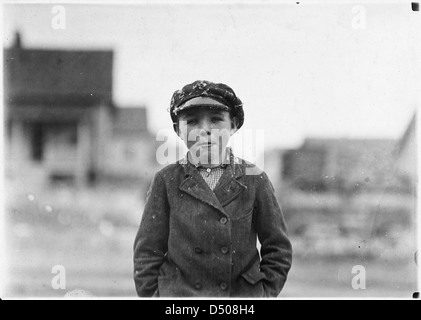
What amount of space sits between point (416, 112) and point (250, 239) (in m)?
0.96

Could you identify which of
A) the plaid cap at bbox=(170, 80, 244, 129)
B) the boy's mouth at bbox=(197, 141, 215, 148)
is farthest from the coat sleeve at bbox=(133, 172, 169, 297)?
the plaid cap at bbox=(170, 80, 244, 129)

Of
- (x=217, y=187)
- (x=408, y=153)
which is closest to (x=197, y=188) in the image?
(x=217, y=187)

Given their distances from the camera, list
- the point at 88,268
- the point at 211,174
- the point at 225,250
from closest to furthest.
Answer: the point at 225,250 → the point at 211,174 → the point at 88,268

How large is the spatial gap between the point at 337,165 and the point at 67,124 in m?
1.23

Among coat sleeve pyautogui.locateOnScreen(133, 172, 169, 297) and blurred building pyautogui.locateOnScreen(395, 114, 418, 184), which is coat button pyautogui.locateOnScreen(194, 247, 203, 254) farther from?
blurred building pyautogui.locateOnScreen(395, 114, 418, 184)

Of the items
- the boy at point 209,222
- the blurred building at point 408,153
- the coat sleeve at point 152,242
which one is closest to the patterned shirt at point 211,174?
the boy at point 209,222

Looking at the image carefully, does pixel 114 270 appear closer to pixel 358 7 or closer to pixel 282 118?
pixel 282 118

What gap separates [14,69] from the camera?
236 cm

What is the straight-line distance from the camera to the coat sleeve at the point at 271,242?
2.01 meters

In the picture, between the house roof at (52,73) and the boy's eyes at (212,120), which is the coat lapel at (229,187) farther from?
the house roof at (52,73)

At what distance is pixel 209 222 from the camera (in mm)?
1973

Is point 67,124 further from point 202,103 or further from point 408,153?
point 408,153

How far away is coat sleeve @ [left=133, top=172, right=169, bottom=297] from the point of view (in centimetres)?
201

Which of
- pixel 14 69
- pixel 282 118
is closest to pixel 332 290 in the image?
pixel 282 118
